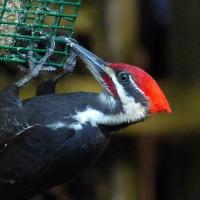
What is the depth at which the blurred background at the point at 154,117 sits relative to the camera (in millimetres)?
8047

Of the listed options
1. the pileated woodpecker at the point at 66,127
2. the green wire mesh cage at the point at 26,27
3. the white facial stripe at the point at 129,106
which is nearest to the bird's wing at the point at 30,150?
the pileated woodpecker at the point at 66,127

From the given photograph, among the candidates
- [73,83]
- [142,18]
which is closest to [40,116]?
[73,83]

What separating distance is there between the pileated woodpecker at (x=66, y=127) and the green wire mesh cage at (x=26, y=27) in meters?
0.33

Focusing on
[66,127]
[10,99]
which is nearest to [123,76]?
[66,127]

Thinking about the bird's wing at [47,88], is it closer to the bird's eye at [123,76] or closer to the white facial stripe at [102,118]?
the white facial stripe at [102,118]

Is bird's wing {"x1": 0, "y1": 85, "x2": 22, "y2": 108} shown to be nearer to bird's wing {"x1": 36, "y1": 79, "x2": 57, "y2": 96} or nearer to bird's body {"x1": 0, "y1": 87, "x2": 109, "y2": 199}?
bird's body {"x1": 0, "y1": 87, "x2": 109, "y2": 199}

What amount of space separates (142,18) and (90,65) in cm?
265

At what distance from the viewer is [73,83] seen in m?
8.09

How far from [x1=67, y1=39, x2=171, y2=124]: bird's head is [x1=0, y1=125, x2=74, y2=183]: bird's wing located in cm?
36

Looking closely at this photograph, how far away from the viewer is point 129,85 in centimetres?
602

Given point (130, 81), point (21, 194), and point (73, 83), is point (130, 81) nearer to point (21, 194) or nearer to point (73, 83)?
point (21, 194)

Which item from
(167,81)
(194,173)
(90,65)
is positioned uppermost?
(90,65)

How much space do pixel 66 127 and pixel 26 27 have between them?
79cm

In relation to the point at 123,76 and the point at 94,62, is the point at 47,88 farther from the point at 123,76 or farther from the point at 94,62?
the point at 123,76
